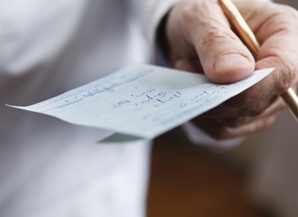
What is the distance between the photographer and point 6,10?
0.38 meters

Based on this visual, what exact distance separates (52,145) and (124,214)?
13 centimetres

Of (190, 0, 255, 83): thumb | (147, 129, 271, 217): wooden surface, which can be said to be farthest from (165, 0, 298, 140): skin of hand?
(147, 129, 271, 217): wooden surface

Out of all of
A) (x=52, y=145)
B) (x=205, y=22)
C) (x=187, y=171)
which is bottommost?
(x=187, y=171)

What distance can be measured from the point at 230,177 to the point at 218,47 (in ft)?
3.34

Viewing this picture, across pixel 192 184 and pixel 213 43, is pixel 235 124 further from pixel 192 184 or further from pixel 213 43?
pixel 192 184

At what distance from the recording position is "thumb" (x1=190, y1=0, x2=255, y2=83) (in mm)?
314

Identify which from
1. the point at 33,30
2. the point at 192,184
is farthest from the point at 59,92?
the point at 192,184

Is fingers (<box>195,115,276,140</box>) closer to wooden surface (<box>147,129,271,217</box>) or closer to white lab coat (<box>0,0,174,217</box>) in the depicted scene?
white lab coat (<box>0,0,174,217</box>)

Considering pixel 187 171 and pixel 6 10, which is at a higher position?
pixel 6 10

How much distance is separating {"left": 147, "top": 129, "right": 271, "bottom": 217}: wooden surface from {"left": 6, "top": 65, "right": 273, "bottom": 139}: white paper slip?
35.3 inches

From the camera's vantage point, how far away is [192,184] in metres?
1.29

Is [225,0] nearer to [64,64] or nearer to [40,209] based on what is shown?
[64,64]

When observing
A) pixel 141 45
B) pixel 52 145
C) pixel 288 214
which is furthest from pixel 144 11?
pixel 288 214

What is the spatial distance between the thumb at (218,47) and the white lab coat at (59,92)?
0.09 meters
